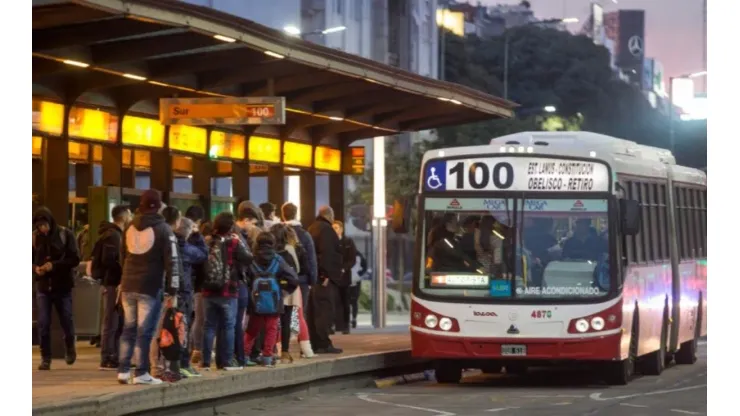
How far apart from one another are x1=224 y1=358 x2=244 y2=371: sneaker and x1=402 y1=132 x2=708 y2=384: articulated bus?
9.06ft

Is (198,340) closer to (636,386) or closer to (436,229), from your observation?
(436,229)

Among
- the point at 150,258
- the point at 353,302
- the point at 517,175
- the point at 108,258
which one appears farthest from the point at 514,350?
the point at 353,302

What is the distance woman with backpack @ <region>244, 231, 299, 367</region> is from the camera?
18.6m

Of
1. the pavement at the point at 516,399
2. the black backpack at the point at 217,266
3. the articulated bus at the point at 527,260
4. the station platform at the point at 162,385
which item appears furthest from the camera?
the articulated bus at the point at 527,260

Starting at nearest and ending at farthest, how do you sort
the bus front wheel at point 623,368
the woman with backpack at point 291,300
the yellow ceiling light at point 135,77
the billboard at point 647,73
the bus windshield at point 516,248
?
the woman with backpack at point 291,300, the bus windshield at point 516,248, the bus front wheel at point 623,368, the yellow ceiling light at point 135,77, the billboard at point 647,73

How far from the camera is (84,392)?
15094 millimetres

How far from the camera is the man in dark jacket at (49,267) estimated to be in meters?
17.8

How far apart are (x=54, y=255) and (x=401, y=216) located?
4.21 m

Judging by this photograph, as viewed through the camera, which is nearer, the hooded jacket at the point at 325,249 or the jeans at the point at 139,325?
the jeans at the point at 139,325

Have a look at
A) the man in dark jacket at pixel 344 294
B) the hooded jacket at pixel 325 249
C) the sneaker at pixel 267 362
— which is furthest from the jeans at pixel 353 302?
the sneaker at pixel 267 362

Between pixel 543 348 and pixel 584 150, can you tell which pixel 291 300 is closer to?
pixel 543 348

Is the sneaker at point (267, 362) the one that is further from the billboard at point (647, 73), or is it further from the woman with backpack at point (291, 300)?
the billboard at point (647, 73)

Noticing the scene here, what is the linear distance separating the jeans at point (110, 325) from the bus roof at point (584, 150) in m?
4.59
